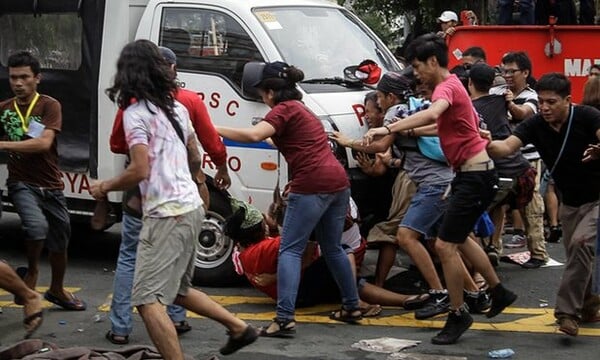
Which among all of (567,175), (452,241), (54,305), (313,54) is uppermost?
(313,54)

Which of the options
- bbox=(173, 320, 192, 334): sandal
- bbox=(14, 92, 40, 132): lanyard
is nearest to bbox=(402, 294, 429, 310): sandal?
bbox=(173, 320, 192, 334): sandal

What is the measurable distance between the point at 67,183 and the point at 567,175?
388 centimetres

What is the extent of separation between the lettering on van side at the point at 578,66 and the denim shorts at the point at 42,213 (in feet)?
19.8

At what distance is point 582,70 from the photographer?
11656 millimetres

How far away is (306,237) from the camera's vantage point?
23.7 ft

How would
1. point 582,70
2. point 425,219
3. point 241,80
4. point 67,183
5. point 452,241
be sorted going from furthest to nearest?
point 582,70 < point 67,183 < point 241,80 < point 425,219 < point 452,241

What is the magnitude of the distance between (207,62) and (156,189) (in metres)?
2.88

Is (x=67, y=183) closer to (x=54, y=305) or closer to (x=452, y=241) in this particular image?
(x=54, y=305)

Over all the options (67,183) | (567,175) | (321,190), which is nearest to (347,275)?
Result: (321,190)

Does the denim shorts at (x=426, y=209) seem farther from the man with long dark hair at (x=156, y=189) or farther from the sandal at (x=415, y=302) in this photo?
the man with long dark hair at (x=156, y=189)

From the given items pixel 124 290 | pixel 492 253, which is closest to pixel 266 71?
pixel 124 290

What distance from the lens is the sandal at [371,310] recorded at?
779 centimetres

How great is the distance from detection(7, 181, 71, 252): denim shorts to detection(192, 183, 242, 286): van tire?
1090mm

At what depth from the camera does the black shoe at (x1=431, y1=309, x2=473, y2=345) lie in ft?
23.0
